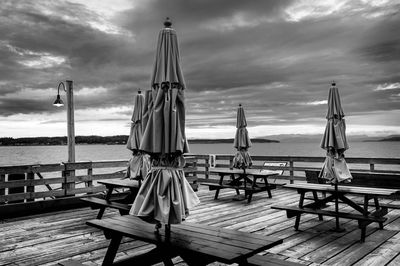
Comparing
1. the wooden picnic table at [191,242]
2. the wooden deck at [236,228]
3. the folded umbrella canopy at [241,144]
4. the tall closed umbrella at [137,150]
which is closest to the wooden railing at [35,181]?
the wooden deck at [236,228]

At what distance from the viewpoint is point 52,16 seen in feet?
32.9

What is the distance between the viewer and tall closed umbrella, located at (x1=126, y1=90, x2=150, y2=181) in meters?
5.89

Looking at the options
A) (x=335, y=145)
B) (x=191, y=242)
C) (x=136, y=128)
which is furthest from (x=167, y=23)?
(x=335, y=145)

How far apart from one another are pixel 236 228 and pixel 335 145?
2446mm

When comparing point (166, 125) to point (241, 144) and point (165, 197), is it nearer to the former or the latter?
point (165, 197)

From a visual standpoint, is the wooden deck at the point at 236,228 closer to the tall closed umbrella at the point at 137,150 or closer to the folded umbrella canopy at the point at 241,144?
the tall closed umbrella at the point at 137,150

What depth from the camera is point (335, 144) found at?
5859 mm

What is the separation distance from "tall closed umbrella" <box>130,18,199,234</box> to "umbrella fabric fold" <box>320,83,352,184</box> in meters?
3.61

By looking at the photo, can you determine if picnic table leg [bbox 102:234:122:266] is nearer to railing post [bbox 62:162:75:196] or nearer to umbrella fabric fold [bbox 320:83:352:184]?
umbrella fabric fold [bbox 320:83:352:184]

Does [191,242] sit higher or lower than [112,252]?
higher

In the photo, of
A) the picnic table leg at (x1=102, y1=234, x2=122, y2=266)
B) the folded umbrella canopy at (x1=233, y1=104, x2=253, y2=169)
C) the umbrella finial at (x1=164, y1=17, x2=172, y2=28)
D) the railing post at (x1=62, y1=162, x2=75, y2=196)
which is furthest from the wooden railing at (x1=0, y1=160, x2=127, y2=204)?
the umbrella finial at (x1=164, y1=17, x2=172, y2=28)

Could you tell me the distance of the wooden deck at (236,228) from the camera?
Result: 13.9 ft

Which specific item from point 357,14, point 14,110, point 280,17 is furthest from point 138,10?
point 14,110

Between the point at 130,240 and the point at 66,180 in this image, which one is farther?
the point at 66,180
